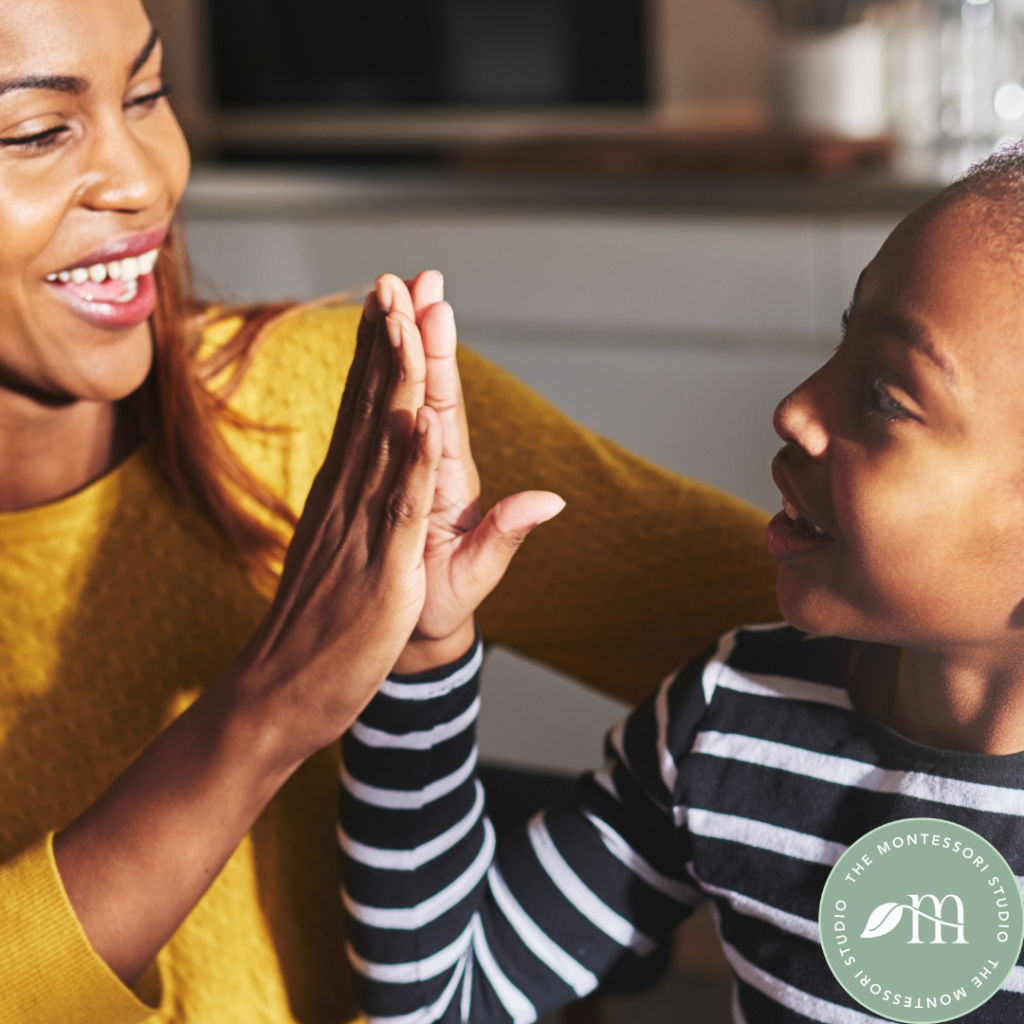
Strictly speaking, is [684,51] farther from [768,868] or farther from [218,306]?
[768,868]

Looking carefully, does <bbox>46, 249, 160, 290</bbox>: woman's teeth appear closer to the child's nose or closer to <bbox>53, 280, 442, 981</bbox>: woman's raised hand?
<bbox>53, 280, 442, 981</bbox>: woman's raised hand

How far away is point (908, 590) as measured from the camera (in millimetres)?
351

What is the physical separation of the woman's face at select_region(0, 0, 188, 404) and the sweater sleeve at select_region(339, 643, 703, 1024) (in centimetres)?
19

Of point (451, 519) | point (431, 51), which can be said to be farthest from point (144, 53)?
point (431, 51)

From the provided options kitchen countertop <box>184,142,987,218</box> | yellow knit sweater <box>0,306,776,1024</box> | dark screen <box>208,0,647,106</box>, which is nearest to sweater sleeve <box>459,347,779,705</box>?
yellow knit sweater <box>0,306,776,1024</box>

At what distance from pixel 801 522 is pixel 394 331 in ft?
0.44

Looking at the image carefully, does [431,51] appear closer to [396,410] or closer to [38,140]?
[38,140]

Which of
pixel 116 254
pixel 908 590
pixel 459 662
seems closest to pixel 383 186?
pixel 116 254

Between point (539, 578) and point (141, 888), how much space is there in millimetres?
197

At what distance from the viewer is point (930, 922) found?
0.33m

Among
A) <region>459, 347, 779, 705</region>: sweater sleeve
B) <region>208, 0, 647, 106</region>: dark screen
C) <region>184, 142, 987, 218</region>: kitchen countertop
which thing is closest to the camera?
<region>459, 347, 779, 705</region>: sweater sleeve

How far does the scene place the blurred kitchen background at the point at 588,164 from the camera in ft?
2.20

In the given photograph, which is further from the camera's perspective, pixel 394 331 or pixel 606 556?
pixel 606 556

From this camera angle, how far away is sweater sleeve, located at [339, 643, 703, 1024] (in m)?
0.48
